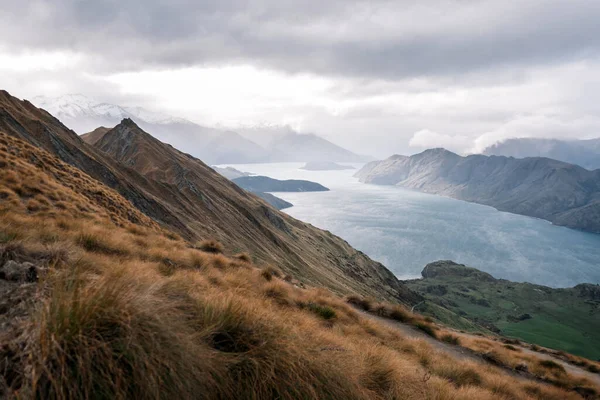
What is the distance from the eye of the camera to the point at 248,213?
6712 centimetres

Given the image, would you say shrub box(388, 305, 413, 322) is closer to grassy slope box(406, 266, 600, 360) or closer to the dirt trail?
the dirt trail

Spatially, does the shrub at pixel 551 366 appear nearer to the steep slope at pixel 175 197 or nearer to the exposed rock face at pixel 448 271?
the steep slope at pixel 175 197

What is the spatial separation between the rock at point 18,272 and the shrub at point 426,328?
13.7 meters

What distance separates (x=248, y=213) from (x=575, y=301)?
175 m

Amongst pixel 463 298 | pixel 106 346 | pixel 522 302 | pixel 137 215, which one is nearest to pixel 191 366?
pixel 106 346

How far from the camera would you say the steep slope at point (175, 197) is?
35.9m

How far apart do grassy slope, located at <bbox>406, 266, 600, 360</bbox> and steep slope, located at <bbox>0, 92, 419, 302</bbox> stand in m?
59.2

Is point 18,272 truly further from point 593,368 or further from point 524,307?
point 524,307

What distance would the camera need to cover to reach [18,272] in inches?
191

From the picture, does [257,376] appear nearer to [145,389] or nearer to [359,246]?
[145,389]

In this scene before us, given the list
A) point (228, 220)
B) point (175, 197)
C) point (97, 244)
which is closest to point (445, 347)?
point (97, 244)

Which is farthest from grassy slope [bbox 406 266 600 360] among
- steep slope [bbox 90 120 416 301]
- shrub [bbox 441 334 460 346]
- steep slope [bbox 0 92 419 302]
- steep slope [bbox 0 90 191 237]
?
shrub [bbox 441 334 460 346]

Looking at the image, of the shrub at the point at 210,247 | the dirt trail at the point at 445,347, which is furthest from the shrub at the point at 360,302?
A: the shrub at the point at 210,247

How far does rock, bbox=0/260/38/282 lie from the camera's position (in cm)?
475
